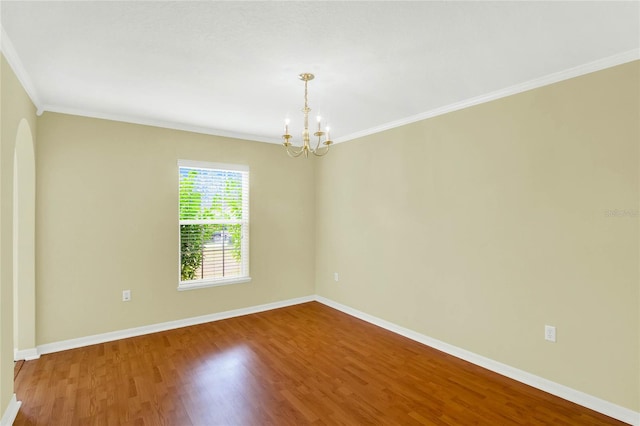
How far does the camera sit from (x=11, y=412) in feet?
7.45

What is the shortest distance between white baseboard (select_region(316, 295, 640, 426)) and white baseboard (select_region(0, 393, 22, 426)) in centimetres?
352

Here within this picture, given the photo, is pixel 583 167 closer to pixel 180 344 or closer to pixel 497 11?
pixel 497 11

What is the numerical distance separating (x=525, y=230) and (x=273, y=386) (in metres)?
2.56

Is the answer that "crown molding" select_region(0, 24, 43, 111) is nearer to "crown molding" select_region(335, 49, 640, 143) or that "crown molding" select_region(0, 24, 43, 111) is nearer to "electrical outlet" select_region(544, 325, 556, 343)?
"crown molding" select_region(335, 49, 640, 143)

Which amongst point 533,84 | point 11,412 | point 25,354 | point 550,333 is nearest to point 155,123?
point 25,354

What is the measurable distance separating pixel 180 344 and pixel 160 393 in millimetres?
1039

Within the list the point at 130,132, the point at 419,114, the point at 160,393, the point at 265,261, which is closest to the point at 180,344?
the point at 160,393

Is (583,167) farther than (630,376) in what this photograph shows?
Yes

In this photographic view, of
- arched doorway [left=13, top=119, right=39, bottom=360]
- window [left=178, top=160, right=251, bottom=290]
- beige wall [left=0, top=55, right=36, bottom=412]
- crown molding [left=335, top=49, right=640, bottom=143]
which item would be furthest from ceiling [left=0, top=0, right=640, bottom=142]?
window [left=178, top=160, right=251, bottom=290]

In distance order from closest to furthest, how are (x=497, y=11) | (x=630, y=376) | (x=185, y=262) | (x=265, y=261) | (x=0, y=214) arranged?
(x=497, y=11) < (x=0, y=214) < (x=630, y=376) < (x=185, y=262) < (x=265, y=261)

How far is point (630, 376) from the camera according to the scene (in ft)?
7.48

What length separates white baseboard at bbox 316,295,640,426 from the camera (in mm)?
2324

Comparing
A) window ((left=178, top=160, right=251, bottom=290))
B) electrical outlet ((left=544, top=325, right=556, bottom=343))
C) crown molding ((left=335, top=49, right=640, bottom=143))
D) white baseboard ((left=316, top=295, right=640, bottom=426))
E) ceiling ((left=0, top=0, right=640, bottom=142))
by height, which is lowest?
white baseboard ((left=316, top=295, right=640, bottom=426))

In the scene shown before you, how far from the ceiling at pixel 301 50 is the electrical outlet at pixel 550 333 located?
202 cm
